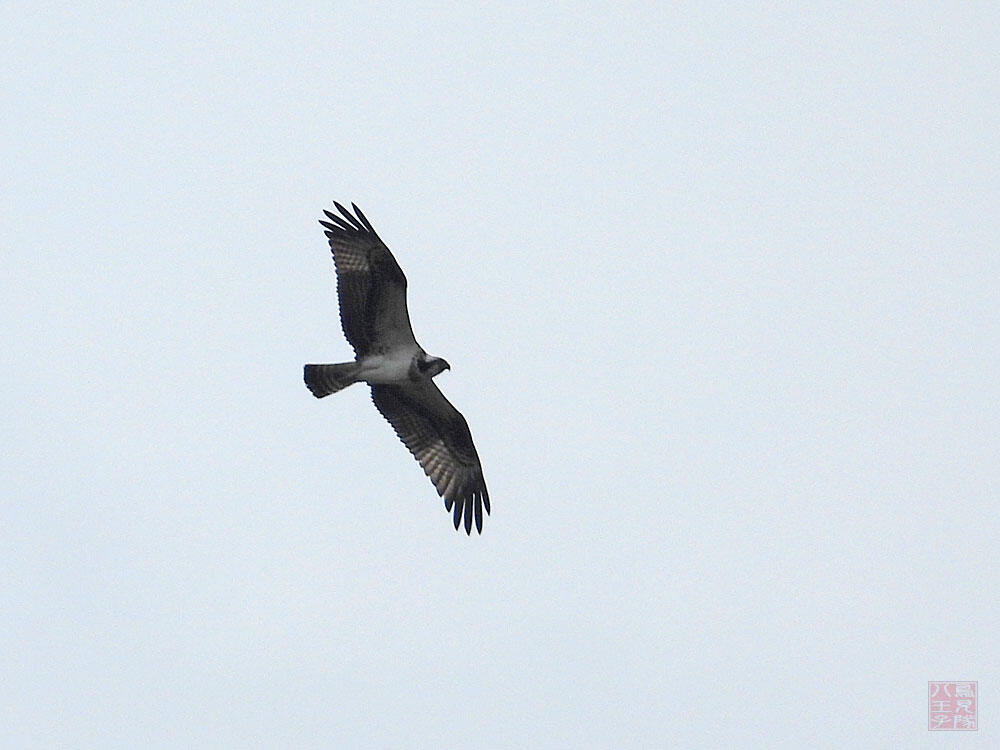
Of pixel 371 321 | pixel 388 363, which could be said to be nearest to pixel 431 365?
pixel 388 363

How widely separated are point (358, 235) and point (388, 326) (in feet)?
3.82

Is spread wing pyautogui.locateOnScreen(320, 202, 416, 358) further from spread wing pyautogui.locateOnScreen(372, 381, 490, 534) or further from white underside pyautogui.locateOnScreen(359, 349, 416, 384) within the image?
spread wing pyautogui.locateOnScreen(372, 381, 490, 534)

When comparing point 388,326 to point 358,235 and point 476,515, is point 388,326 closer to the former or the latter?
point 358,235

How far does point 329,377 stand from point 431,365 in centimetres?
125

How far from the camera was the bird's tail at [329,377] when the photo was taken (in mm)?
20328

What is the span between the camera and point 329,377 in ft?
66.9

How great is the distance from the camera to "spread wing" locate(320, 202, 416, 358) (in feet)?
66.2

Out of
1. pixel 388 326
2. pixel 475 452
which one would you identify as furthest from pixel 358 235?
pixel 475 452

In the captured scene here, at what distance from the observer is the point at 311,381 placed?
20312 mm

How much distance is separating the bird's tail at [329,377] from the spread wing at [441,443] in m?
1.14

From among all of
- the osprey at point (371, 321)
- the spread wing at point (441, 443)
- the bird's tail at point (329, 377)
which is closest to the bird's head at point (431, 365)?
the osprey at point (371, 321)

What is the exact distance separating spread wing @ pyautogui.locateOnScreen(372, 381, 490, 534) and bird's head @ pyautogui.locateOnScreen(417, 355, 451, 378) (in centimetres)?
91

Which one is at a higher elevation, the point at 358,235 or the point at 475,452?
the point at 358,235

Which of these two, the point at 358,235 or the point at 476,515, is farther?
the point at 476,515
